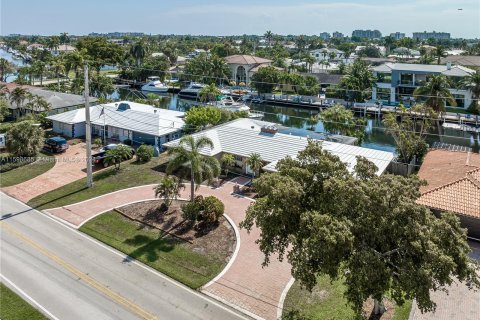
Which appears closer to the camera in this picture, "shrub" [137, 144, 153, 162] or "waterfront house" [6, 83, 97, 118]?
"shrub" [137, 144, 153, 162]

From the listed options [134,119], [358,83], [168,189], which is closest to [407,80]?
[358,83]

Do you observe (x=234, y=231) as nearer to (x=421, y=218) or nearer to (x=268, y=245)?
(x=268, y=245)

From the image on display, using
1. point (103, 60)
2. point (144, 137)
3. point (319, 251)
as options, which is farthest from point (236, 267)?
point (103, 60)

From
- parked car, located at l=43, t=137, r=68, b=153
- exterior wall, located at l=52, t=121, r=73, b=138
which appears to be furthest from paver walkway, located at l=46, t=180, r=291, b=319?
exterior wall, located at l=52, t=121, r=73, b=138

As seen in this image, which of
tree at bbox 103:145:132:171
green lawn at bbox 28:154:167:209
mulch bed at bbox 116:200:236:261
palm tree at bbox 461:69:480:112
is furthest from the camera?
palm tree at bbox 461:69:480:112

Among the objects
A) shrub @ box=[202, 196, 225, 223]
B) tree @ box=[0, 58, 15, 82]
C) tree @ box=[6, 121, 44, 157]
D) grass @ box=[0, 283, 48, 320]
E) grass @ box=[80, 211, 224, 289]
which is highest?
tree @ box=[0, 58, 15, 82]

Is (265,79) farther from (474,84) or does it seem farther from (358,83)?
(474,84)

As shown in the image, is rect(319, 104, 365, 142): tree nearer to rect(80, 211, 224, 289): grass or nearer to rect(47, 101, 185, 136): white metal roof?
rect(47, 101, 185, 136): white metal roof
